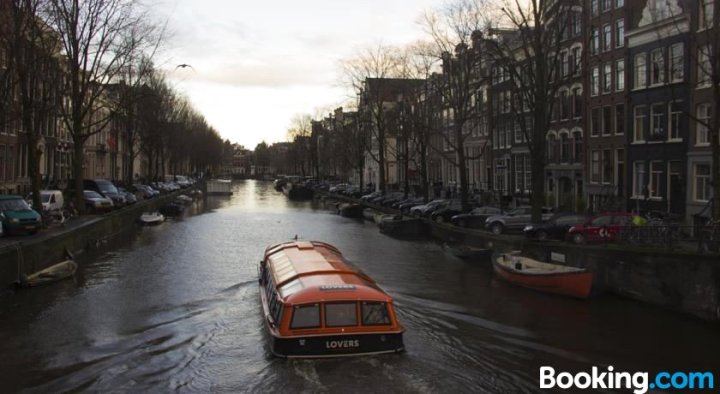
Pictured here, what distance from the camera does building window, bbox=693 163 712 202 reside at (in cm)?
3819

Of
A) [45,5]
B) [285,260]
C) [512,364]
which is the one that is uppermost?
[45,5]

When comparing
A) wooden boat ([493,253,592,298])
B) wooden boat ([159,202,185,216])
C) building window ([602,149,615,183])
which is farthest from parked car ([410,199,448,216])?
wooden boat ([159,202,185,216])

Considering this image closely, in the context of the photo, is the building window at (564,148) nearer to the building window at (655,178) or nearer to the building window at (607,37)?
the building window at (607,37)

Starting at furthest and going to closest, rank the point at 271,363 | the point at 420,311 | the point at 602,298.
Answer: the point at 602,298 < the point at 420,311 < the point at 271,363

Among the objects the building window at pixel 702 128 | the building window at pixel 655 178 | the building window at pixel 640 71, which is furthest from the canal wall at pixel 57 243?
the building window at pixel 640 71

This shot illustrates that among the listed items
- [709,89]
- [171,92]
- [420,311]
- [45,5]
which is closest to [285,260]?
[420,311]

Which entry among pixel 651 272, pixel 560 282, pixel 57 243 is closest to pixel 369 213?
pixel 57 243

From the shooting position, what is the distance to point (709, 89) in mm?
37469

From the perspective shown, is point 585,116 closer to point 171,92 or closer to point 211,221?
point 211,221

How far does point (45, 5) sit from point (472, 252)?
26.9m

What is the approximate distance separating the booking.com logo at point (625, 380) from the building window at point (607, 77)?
35401 millimetres

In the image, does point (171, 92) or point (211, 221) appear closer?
point (211, 221)

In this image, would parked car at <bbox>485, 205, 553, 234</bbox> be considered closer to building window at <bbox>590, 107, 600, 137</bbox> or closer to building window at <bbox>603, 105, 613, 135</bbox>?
building window at <bbox>603, 105, 613, 135</bbox>

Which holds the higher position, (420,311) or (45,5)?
(45,5)
